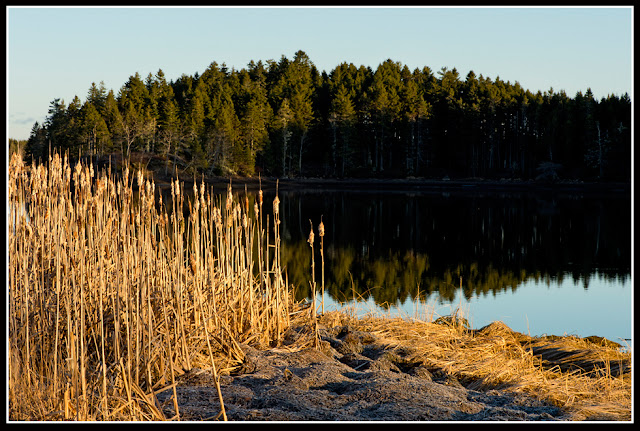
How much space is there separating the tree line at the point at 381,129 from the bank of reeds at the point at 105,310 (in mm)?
44121

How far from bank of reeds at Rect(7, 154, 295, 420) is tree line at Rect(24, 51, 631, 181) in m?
44.1

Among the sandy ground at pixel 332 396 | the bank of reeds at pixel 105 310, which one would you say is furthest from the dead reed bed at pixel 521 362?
the bank of reeds at pixel 105 310

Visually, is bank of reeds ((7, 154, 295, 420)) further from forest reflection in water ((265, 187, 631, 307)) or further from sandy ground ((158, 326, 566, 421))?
forest reflection in water ((265, 187, 631, 307))

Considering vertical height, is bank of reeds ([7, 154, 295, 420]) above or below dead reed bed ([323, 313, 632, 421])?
above

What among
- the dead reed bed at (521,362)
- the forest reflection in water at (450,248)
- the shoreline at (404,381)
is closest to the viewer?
the shoreline at (404,381)

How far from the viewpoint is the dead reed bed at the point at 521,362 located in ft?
15.1

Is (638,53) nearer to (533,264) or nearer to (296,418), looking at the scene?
(296,418)

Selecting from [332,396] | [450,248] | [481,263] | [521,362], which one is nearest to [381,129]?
[450,248]

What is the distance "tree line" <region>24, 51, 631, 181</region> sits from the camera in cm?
5466

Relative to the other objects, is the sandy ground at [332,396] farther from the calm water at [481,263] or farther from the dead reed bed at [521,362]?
the calm water at [481,263]

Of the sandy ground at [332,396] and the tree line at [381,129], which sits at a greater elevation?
the tree line at [381,129]

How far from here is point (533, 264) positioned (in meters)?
18.0

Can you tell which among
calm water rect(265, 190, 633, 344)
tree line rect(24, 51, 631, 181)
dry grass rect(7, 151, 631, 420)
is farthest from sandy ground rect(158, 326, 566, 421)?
tree line rect(24, 51, 631, 181)

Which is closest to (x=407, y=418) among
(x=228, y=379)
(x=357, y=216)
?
(x=228, y=379)
